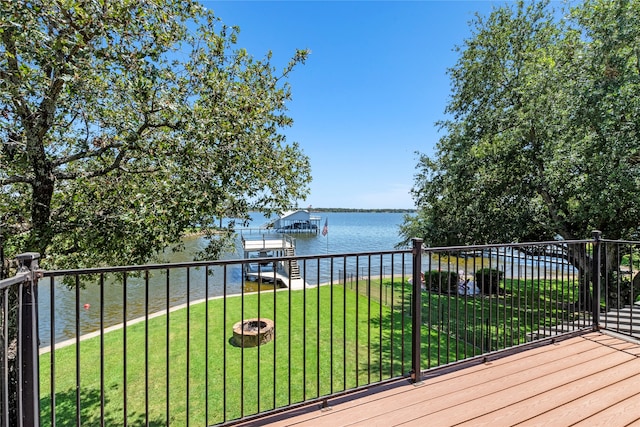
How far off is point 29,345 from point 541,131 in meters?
8.38

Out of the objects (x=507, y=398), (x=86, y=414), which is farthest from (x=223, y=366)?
(x=86, y=414)

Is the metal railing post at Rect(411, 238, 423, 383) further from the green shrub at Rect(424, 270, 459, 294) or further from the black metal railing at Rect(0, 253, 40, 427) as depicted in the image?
the black metal railing at Rect(0, 253, 40, 427)

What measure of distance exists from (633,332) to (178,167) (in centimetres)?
508

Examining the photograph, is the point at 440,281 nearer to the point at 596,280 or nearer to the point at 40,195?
the point at 596,280

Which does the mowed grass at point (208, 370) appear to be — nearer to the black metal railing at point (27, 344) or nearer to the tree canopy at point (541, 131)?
the black metal railing at point (27, 344)

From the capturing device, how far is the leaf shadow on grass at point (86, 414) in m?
4.12

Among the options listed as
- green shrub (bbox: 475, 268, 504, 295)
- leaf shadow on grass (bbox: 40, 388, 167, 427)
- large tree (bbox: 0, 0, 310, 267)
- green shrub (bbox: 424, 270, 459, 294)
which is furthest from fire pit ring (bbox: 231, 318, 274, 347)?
green shrub (bbox: 475, 268, 504, 295)

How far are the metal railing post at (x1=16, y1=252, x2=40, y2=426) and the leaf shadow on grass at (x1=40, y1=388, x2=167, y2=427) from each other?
10.8 ft

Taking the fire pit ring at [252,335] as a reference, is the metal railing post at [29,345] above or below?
above

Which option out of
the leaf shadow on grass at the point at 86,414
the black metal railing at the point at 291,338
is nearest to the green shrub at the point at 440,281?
the black metal railing at the point at 291,338

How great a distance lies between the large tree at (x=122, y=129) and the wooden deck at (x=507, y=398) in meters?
2.46

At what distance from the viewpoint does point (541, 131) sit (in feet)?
21.8

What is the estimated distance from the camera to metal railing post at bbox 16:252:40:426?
4.40 ft

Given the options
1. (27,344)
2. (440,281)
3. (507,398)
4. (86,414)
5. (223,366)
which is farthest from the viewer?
(86,414)
